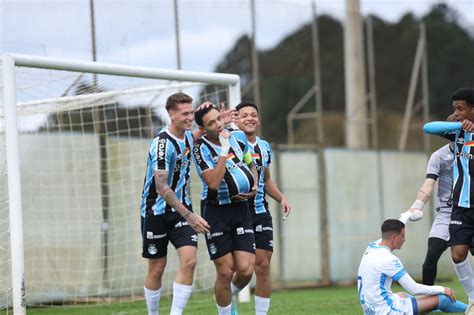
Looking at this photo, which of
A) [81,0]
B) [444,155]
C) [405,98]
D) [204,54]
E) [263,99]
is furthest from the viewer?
[405,98]

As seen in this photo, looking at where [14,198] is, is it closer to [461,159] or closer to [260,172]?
[260,172]

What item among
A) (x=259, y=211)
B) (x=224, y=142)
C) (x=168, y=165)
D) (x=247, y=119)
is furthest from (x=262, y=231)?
(x=168, y=165)

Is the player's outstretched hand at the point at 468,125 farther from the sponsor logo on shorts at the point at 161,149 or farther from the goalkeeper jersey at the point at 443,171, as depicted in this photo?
the sponsor logo on shorts at the point at 161,149

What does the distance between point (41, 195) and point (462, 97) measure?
7613 millimetres

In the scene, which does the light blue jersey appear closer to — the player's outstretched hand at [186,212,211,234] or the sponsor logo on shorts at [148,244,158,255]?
the player's outstretched hand at [186,212,211,234]

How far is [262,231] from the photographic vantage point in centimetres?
1036

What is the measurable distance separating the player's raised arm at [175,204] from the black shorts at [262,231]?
137cm

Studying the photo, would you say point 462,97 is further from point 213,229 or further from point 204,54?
point 204,54

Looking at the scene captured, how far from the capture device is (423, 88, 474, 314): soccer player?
389 inches

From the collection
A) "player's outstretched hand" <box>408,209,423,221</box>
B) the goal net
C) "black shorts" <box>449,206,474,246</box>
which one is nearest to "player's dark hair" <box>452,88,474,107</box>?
"black shorts" <box>449,206,474,246</box>

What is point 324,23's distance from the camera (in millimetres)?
22312

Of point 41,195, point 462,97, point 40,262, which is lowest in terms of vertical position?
point 40,262

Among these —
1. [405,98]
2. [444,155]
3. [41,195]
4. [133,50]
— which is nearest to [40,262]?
[41,195]

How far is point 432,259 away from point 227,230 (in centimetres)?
278
